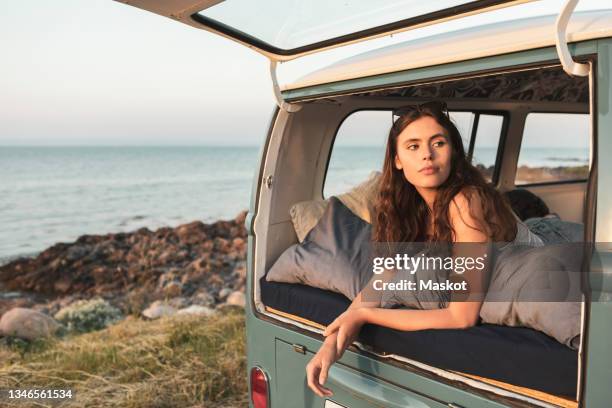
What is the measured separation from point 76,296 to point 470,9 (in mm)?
Answer: 12472

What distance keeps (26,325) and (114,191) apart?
25.3 m

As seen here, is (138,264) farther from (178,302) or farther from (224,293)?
(224,293)

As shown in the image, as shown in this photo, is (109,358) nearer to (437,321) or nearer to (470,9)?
(437,321)

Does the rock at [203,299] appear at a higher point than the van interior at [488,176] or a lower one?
lower

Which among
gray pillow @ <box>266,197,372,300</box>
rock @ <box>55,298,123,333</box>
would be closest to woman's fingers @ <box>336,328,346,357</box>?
gray pillow @ <box>266,197,372,300</box>

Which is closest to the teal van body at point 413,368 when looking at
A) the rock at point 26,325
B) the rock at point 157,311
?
the rock at point 26,325

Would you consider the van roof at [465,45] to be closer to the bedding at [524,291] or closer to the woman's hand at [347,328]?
the bedding at [524,291]

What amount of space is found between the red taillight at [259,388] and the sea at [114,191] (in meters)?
1.18

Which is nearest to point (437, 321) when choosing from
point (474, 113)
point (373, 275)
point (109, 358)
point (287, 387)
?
point (373, 275)

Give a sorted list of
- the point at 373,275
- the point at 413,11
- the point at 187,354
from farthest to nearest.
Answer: the point at 187,354, the point at 373,275, the point at 413,11

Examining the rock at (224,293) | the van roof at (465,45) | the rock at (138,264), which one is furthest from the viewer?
the rock at (138,264)

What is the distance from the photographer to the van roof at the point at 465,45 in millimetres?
1508

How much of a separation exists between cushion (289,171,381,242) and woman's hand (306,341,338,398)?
995mm

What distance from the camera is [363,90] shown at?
216cm
